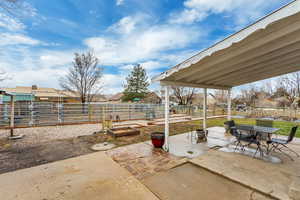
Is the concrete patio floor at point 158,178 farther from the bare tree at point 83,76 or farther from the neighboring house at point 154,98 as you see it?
the neighboring house at point 154,98

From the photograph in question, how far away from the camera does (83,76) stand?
576 inches

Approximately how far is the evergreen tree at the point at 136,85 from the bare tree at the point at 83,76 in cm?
816

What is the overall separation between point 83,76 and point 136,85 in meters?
10.1

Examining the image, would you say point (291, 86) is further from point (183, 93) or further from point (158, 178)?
point (158, 178)

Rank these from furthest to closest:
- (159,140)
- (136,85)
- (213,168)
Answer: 1. (136,85)
2. (159,140)
3. (213,168)

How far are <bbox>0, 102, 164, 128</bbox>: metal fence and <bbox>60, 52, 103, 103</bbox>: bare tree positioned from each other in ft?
16.5

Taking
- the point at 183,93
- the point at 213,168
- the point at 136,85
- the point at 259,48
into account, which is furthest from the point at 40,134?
the point at 183,93

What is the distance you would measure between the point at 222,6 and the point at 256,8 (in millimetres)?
1691

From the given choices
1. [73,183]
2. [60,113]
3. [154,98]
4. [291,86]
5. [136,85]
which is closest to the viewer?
[73,183]

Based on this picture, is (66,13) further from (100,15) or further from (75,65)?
(75,65)

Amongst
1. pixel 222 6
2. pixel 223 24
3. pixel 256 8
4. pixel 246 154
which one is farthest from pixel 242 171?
pixel 223 24

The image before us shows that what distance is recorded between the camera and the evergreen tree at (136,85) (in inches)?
904

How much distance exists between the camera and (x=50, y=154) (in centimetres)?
388

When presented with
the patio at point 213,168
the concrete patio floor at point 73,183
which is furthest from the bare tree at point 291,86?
the concrete patio floor at point 73,183
